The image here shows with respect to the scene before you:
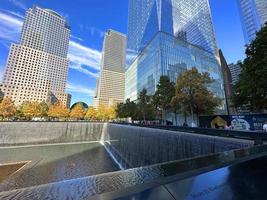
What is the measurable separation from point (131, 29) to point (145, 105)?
6890cm

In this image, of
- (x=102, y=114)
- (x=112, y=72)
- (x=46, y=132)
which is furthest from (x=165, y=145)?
(x=112, y=72)

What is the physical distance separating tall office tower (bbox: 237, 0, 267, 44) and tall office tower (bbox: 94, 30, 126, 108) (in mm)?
105245

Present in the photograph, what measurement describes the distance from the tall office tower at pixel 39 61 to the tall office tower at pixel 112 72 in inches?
1297

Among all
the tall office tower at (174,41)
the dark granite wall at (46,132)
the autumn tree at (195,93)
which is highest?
the tall office tower at (174,41)

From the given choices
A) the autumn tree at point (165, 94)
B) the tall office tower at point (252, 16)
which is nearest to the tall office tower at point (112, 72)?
the tall office tower at point (252, 16)

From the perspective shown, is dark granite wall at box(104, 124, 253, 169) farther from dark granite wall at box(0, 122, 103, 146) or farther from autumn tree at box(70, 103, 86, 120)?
autumn tree at box(70, 103, 86, 120)

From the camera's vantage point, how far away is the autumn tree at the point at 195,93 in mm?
21859

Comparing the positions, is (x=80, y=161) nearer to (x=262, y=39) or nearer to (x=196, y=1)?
(x=262, y=39)

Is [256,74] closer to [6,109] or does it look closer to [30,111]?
[6,109]

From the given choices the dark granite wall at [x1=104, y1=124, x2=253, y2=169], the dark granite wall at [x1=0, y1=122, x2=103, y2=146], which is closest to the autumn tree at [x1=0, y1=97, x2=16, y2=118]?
the dark granite wall at [x1=0, y1=122, x2=103, y2=146]

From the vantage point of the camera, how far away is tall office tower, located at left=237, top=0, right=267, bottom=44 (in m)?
63.4

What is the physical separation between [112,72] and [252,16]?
388ft

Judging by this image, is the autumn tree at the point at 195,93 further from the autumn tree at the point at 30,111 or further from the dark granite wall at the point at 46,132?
the autumn tree at the point at 30,111

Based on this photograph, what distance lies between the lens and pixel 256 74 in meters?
15.6
